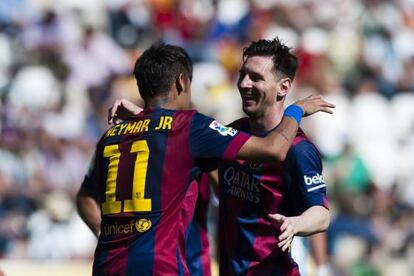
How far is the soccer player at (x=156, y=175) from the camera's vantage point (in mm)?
5973

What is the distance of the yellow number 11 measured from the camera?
6.00 meters

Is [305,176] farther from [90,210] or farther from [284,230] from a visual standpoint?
[90,210]

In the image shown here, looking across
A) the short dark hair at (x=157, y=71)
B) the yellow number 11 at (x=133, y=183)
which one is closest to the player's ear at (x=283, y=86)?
the short dark hair at (x=157, y=71)

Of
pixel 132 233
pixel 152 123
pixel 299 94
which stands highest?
pixel 299 94

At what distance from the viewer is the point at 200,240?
7.85 metres

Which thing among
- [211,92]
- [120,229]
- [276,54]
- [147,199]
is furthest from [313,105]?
[211,92]

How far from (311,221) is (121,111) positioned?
4.68 ft

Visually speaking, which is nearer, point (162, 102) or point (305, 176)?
point (162, 102)

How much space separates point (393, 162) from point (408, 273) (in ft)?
7.50

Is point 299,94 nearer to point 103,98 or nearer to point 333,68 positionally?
point 333,68

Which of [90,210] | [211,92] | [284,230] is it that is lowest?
[284,230]

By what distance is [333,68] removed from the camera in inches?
629

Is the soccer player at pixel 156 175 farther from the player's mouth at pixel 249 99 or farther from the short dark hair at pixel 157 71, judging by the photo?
the player's mouth at pixel 249 99

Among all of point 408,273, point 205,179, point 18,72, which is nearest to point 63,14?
point 18,72
